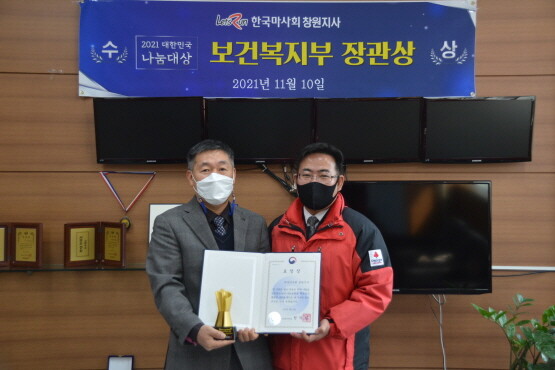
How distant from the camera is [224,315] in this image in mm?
1515

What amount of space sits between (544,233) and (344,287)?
1.55 m

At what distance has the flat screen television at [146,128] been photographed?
2447 millimetres

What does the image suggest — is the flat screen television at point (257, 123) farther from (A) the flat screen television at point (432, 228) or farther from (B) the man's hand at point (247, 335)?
(B) the man's hand at point (247, 335)

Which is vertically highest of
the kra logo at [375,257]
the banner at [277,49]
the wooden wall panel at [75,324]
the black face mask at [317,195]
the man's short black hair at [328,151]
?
the banner at [277,49]

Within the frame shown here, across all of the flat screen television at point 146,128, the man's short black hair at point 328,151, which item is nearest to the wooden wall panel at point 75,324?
the flat screen television at point 146,128

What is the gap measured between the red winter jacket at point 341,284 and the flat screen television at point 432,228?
0.64 metres

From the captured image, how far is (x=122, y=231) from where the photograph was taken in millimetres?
2428

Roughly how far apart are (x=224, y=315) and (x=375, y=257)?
0.60 metres

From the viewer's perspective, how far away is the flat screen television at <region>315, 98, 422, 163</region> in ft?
8.07

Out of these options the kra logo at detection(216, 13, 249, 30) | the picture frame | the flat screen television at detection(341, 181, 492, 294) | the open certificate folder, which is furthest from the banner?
the open certificate folder

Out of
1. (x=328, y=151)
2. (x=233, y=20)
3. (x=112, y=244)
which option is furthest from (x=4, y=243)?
(x=328, y=151)

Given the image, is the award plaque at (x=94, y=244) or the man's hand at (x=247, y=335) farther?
the award plaque at (x=94, y=244)

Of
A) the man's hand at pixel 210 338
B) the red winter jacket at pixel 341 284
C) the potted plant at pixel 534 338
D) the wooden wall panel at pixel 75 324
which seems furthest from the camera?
the wooden wall panel at pixel 75 324

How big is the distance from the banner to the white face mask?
95cm
